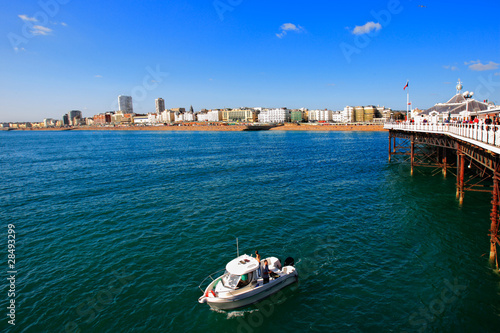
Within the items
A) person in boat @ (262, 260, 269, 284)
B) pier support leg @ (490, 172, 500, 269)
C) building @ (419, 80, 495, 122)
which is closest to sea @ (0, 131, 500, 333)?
pier support leg @ (490, 172, 500, 269)

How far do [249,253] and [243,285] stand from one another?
4979mm

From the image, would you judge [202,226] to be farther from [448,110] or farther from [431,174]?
[448,110]

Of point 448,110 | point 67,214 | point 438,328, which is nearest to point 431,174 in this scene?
point 448,110

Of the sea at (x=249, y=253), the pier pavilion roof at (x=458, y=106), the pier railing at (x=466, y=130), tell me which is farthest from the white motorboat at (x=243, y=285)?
the pier pavilion roof at (x=458, y=106)

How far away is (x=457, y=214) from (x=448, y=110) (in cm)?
3332

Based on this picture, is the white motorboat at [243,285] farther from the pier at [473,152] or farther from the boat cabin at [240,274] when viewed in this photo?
the pier at [473,152]

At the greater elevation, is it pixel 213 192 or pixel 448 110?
pixel 448 110

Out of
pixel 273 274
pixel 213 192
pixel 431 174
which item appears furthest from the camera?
pixel 431 174

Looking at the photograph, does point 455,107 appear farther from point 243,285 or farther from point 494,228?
point 243,285

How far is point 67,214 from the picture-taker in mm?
28297

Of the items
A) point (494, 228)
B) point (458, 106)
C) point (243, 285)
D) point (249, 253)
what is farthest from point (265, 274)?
point (458, 106)

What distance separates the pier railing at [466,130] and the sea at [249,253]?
22.7ft

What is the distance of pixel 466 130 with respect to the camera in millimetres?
24719

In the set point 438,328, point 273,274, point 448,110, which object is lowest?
point 438,328
